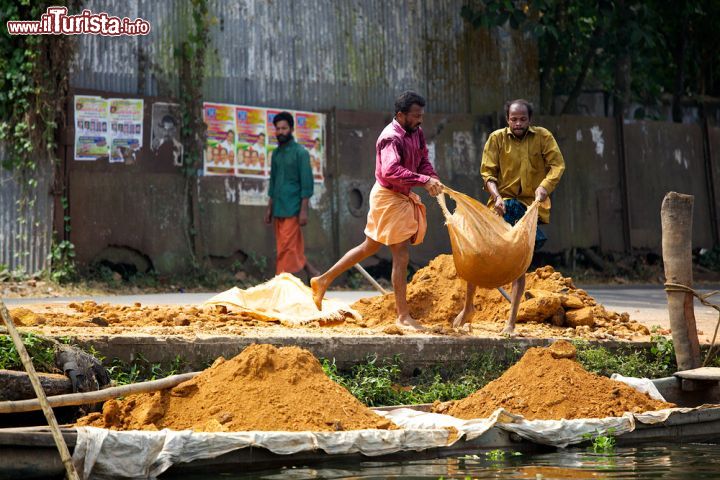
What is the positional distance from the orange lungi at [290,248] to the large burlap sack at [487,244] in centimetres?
389

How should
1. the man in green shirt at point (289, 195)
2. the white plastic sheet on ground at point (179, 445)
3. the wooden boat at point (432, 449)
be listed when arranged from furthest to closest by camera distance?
the man in green shirt at point (289, 195), the white plastic sheet on ground at point (179, 445), the wooden boat at point (432, 449)

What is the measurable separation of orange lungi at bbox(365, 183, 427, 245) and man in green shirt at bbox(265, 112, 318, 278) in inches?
128

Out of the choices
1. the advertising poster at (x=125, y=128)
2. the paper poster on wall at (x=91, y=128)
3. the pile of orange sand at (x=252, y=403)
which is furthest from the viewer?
the advertising poster at (x=125, y=128)

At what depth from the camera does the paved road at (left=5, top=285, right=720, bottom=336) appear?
1022 cm

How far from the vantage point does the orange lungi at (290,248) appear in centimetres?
1180

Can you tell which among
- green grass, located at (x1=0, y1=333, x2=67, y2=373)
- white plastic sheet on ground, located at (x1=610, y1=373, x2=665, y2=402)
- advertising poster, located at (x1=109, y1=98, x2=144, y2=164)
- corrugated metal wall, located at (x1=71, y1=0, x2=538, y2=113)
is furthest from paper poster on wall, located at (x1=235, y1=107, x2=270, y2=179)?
white plastic sheet on ground, located at (x1=610, y1=373, x2=665, y2=402)

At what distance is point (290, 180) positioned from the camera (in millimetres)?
→ 11969

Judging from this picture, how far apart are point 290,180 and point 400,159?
3689 millimetres

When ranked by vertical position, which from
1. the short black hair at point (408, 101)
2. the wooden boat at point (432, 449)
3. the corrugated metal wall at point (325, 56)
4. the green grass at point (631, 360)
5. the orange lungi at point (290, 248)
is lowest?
the wooden boat at point (432, 449)

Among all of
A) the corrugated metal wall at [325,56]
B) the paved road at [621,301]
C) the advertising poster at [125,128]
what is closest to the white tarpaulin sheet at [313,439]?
the paved road at [621,301]

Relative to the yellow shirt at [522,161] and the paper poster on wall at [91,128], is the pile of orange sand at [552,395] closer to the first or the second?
the yellow shirt at [522,161]

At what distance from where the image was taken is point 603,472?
18.5ft

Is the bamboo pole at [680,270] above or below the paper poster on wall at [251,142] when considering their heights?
below

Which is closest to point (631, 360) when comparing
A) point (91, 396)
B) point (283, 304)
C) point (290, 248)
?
point (283, 304)
